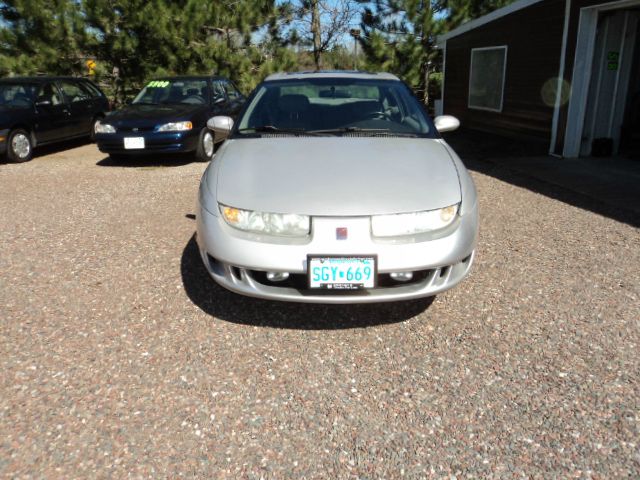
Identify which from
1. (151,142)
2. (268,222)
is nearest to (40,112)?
(151,142)

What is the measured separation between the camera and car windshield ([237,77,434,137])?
3688mm

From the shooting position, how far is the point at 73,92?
396 inches

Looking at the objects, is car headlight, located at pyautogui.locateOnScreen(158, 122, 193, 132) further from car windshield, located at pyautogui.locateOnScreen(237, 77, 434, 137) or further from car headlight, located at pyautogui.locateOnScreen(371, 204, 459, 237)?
car headlight, located at pyautogui.locateOnScreen(371, 204, 459, 237)

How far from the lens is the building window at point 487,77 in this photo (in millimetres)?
10617

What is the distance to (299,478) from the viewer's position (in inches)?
75.2

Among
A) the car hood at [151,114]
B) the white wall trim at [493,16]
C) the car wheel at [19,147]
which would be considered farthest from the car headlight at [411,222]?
the car wheel at [19,147]

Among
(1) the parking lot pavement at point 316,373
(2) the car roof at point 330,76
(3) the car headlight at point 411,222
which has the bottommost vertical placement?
(1) the parking lot pavement at point 316,373

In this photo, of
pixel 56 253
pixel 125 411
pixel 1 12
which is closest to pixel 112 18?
pixel 1 12

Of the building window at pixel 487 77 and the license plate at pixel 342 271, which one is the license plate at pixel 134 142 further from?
the building window at pixel 487 77

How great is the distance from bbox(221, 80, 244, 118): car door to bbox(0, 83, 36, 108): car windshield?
3.42 m

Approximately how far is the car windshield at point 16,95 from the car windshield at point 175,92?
1907 mm

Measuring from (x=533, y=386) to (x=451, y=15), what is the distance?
49.6ft

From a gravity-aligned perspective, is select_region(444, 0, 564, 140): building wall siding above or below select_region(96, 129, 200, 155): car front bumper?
above

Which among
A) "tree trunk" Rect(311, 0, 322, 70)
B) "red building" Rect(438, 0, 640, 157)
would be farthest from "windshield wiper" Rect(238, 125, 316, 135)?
"tree trunk" Rect(311, 0, 322, 70)
